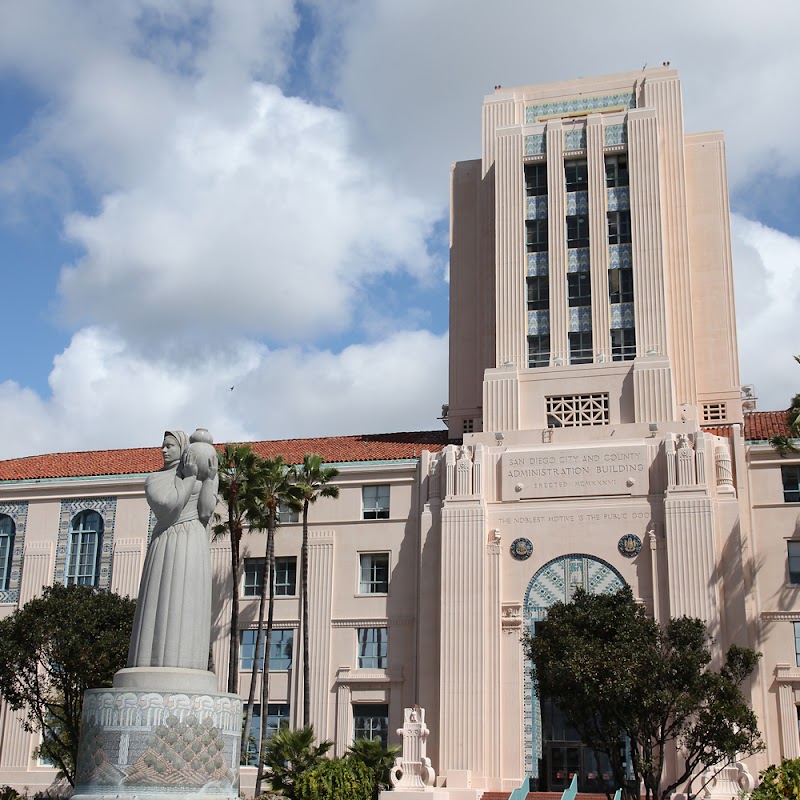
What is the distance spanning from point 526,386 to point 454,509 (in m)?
6.57

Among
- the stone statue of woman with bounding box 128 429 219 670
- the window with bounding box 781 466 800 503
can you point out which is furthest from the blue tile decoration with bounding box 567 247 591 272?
the stone statue of woman with bounding box 128 429 219 670

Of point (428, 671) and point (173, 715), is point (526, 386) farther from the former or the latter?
point (173, 715)

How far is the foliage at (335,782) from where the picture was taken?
29.1m

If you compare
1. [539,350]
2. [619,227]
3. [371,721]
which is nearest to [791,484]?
A: [539,350]

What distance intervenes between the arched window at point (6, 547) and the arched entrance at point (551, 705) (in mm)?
20743

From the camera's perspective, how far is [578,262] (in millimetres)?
45219

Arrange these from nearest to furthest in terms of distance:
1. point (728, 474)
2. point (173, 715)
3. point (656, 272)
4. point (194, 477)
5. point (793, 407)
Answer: point (173, 715) → point (194, 477) → point (793, 407) → point (728, 474) → point (656, 272)

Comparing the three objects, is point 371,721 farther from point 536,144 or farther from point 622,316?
point 536,144

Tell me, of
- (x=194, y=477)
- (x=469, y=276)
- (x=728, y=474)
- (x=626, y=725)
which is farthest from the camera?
(x=469, y=276)

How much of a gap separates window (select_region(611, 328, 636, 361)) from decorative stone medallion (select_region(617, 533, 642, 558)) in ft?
28.1

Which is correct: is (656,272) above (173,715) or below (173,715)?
above

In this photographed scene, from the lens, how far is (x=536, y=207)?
4644 cm

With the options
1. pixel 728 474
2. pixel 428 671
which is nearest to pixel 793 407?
pixel 728 474

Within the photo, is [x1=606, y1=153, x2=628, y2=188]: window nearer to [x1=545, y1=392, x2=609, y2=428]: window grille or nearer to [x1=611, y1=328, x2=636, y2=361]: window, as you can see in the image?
[x1=611, y1=328, x2=636, y2=361]: window
